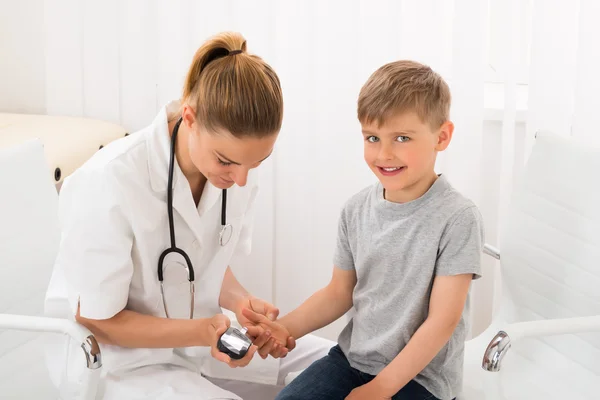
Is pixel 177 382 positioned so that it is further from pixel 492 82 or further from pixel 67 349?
pixel 492 82

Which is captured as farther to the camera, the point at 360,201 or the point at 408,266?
the point at 360,201

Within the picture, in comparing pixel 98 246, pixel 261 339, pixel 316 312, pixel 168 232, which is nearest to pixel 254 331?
pixel 261 339

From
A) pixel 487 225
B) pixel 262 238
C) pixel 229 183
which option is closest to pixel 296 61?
pixel 262 238

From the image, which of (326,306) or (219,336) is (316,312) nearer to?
(326,306)

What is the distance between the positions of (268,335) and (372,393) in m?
0.27

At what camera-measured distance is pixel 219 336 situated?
1.48m

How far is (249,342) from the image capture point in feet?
4.93

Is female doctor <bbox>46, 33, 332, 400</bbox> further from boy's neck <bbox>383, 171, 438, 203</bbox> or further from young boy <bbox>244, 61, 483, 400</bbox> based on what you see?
boy's neck <bbox>383, 171, 438, 203</bbox>

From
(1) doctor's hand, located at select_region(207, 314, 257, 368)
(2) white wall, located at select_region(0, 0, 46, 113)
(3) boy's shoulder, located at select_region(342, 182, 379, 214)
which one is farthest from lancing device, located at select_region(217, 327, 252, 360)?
(2) white wall, located at select_region(0, 0, 46, 113)

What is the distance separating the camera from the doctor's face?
4.67 ft

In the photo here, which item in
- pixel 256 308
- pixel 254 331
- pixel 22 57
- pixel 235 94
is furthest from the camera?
pixel 22 57

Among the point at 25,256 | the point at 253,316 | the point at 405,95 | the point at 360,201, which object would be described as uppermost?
the point at 405,95

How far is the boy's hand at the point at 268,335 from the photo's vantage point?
1.63 meters

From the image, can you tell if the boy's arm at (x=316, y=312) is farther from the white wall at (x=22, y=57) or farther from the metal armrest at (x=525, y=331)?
the white wall at (x=22, y=57)
